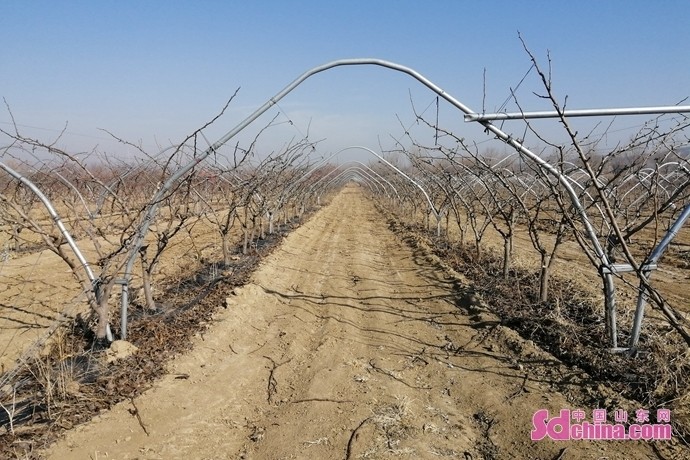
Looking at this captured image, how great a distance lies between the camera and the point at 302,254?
11.0 metres

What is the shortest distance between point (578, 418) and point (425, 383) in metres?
1.29

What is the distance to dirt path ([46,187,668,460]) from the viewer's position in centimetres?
319

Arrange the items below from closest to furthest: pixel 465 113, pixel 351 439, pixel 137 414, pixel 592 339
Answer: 1. pixel 351 439
2. pixel 137 414
3. pixel 465 113
4. pixel 592 339

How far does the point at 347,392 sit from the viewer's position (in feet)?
13.2

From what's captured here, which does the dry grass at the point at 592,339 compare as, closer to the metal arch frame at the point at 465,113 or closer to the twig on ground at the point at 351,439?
the metal arch frame at the point at 465,113
